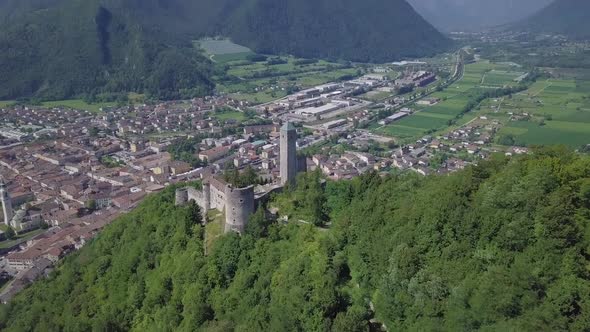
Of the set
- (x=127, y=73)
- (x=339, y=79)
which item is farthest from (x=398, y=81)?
(x=127, y=73)

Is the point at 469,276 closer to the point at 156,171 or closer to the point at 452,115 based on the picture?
the point at 156,171

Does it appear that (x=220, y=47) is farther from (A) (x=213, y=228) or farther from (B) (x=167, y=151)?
(A) (x=213, y=228)

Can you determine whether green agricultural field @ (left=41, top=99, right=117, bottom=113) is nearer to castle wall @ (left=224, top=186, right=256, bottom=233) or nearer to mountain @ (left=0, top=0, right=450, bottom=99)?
mountain @ (left=0, top=0, right=450, bottom=99)

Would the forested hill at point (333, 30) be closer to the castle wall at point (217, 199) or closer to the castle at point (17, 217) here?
the castle at point (17, 217)

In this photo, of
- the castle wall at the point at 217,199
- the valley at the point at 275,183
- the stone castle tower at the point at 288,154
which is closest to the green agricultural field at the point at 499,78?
the valley at the point at 275,183

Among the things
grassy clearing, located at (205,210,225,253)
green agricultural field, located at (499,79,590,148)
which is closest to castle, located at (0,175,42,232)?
grassy clearing, located at (205,210,225,253)

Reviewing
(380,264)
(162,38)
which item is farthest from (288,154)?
(162,38)

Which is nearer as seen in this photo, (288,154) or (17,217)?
(288,154)
